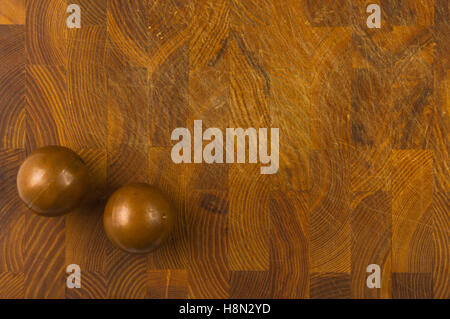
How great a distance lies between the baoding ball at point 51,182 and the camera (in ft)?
2.19

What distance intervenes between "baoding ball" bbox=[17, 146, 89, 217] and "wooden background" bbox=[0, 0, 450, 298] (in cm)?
11

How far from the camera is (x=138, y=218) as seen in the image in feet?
2.16

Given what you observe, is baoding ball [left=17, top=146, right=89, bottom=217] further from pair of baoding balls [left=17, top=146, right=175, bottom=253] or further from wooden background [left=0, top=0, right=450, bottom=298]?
wooden background [left=0, top=0, right=450, bottom=298]

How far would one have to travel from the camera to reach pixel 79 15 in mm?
807

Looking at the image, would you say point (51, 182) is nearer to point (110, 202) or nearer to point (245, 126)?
point (110, 202)

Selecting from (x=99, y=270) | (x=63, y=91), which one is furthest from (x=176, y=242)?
(x=63, y=91)

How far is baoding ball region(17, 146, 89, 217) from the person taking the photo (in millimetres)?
667

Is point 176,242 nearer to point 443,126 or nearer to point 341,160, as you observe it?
point 341,160

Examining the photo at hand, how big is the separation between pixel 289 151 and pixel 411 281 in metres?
0.43

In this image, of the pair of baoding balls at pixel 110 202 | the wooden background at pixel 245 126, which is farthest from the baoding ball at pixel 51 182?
the wooden background at pixel 245 126

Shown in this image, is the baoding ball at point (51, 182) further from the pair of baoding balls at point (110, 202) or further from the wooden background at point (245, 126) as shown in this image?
the wooden background at point (245, 126)

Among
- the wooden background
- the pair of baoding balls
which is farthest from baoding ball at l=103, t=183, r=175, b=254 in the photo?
the wooden background

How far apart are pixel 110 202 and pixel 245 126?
353mm
